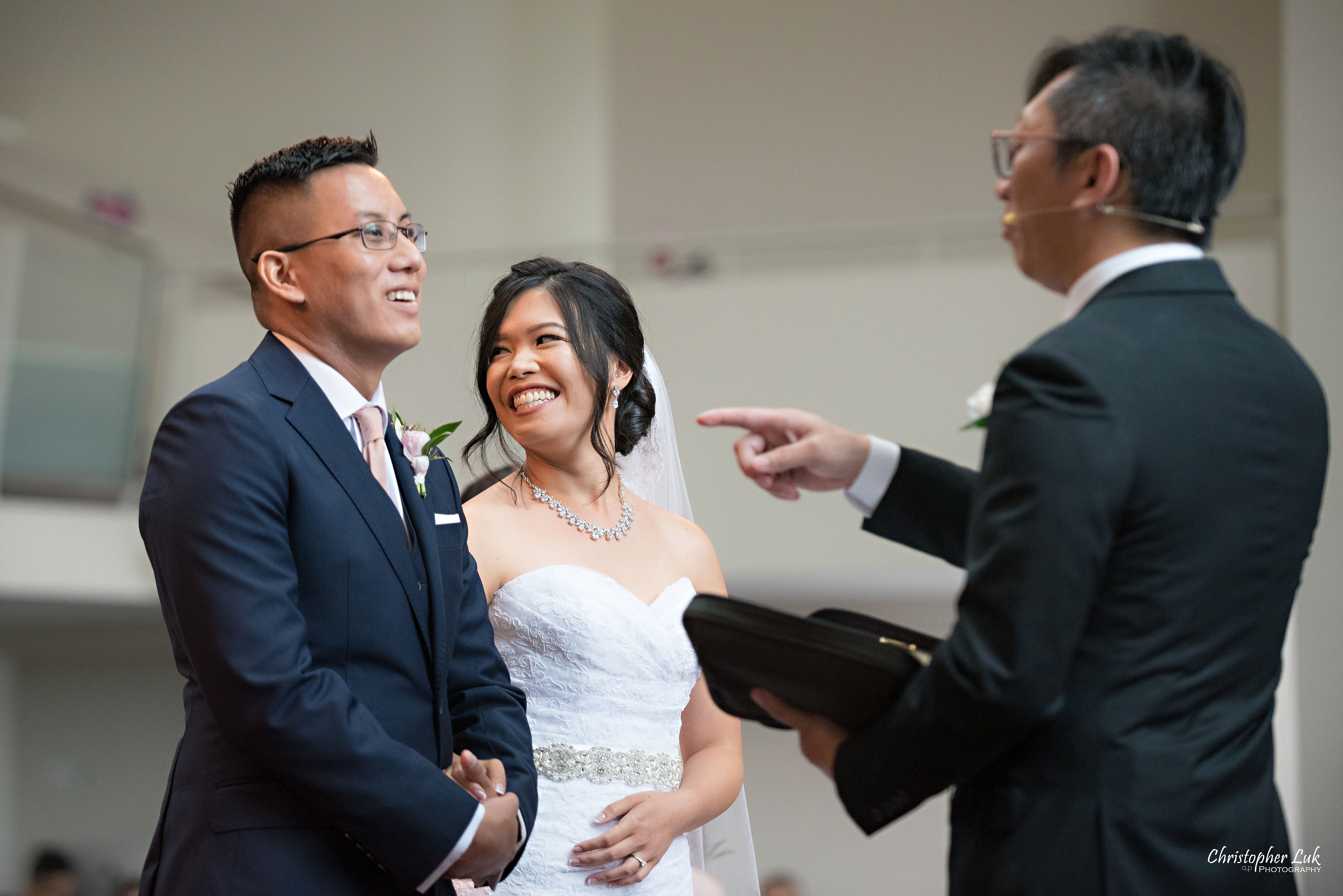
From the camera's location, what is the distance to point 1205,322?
159cm

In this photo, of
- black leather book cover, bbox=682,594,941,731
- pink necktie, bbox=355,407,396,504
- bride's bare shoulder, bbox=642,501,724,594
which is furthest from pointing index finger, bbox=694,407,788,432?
bride's bare shoulder, bbox=642,501,724,594

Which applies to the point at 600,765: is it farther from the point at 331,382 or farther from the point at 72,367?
the point at 72,367

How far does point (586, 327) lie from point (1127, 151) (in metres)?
1.50

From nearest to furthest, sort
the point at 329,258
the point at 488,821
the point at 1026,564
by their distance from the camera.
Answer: the point at 1026,564 → the point at 488,821 → the point at 329,258

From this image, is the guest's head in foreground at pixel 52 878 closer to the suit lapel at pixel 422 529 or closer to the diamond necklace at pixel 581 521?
the diamond necklace at pixel 581 521

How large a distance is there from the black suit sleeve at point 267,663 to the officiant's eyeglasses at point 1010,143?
44.7 inches

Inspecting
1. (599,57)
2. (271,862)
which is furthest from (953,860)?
(599,57)

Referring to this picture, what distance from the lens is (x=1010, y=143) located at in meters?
1.75

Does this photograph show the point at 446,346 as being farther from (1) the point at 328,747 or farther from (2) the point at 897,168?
(1) the point at 328,747

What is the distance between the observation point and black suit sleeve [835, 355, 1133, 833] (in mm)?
1420

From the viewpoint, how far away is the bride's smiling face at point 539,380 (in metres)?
2.79

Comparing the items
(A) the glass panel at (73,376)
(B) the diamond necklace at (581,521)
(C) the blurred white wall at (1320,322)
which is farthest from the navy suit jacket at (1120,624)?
(A) the glass panel at (73,376)

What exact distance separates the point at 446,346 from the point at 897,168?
3933 mm

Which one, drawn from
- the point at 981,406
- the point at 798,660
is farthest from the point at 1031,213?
the point at 981,406
